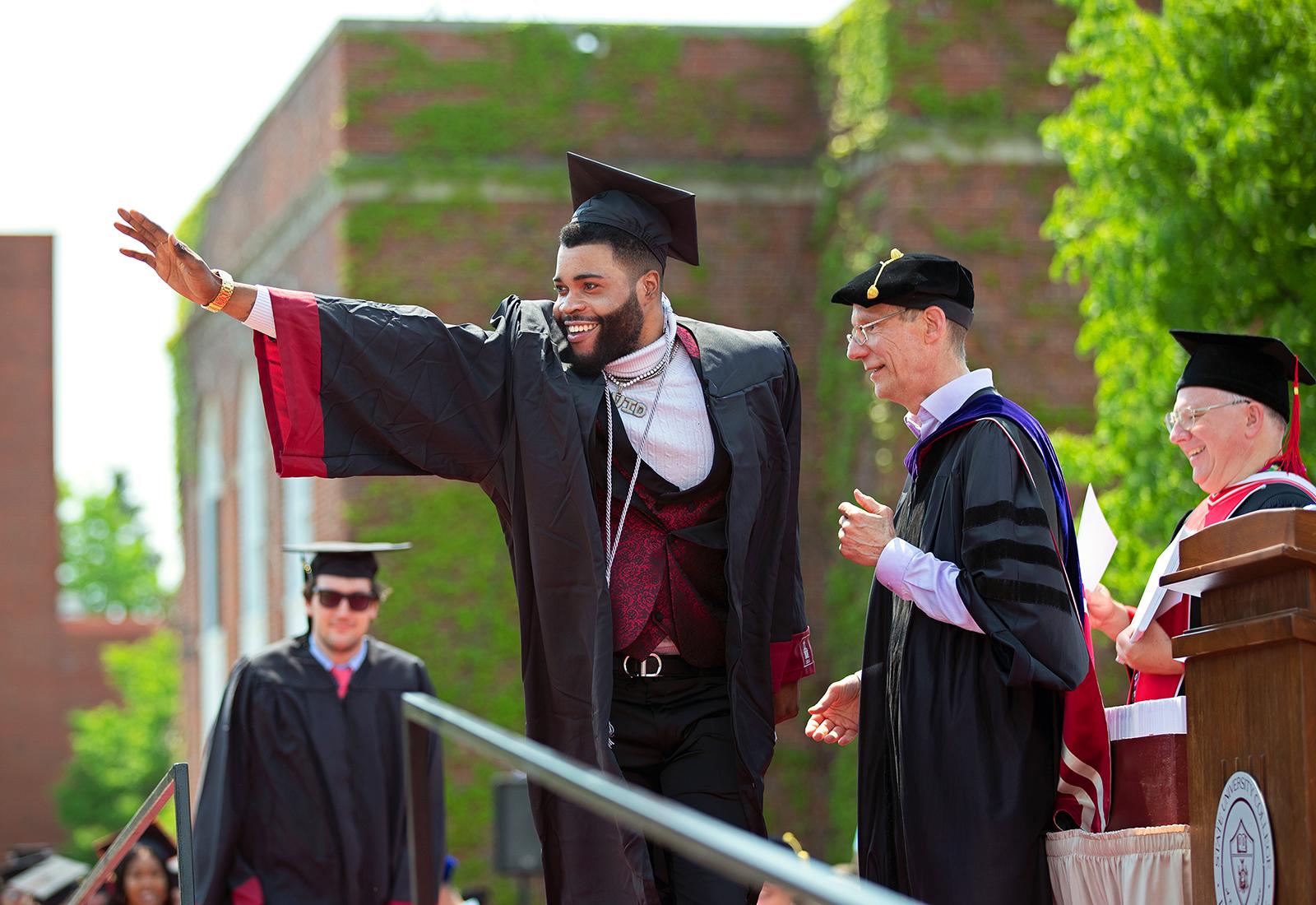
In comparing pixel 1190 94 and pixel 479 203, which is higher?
pixel 479 203

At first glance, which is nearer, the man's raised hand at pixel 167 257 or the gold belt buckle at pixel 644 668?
the man's raised hand at pixel 167 257

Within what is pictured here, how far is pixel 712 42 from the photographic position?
1611 cm

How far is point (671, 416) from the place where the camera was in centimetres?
462

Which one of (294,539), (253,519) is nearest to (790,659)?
(294,539)

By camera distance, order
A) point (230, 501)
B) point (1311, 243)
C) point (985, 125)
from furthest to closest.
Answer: point (230, 501) → point (985, 125) → point (1311, 243)

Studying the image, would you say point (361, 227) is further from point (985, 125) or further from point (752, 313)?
point (985, 125)

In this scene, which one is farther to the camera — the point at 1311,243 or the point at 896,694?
the point at 1311,243

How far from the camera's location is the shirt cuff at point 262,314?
4.36 m

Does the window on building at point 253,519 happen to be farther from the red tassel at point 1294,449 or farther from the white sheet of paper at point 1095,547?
the red tassel at point 1294,449

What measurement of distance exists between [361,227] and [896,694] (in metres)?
11.8

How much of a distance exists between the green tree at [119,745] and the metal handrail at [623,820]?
3813cm

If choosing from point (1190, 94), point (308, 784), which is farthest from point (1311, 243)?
point (308, 784)

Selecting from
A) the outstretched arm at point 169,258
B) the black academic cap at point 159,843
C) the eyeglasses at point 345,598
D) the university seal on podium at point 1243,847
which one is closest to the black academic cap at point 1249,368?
the university seal on podium at point 1243,847

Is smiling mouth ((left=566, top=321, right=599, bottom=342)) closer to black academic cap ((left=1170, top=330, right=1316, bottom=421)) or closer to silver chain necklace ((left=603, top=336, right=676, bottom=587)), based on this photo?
silver chain necklace ((left=603, top=336, right=676, bottom=587))
